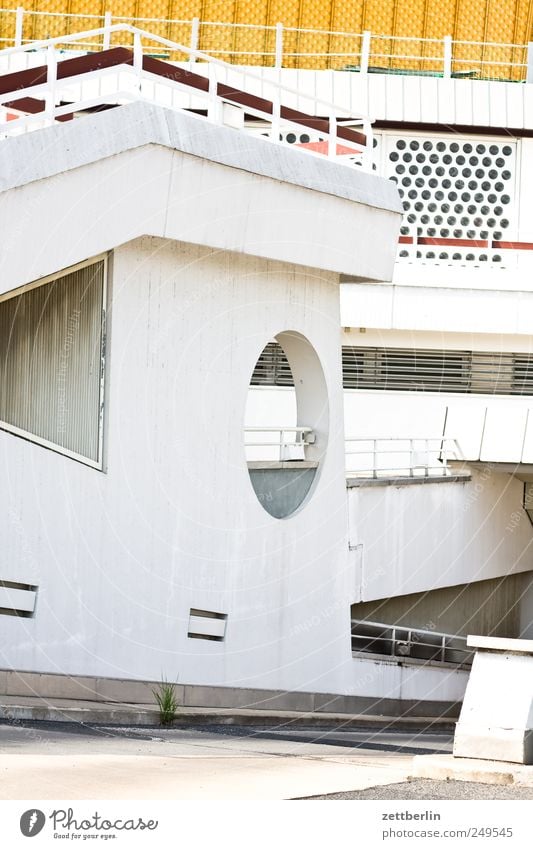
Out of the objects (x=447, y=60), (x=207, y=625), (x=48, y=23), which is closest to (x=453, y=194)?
(x=447, y=60)

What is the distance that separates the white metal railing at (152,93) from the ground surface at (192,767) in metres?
4.91

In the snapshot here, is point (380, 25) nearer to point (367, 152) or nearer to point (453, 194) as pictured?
point (453, 194)

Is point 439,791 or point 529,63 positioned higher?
point 529,63

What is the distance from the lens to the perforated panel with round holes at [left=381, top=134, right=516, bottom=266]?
21547 millimetres

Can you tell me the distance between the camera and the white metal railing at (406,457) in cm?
1731

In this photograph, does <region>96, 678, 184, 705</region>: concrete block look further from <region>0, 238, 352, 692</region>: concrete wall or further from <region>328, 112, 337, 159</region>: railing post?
<region>328, 112, 337, 159</region>: railing post

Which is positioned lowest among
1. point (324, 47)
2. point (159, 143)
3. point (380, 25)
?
point (159, 143)

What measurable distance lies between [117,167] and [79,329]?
156 centimetres

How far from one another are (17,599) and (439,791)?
14.8 feet

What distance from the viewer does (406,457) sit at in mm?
21609

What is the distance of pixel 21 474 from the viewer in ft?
37.6

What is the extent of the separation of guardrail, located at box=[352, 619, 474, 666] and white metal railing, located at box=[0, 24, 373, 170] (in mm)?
5453

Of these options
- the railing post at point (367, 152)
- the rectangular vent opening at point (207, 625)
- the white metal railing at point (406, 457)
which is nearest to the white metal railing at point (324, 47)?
the white metal railing at point (406, 457)

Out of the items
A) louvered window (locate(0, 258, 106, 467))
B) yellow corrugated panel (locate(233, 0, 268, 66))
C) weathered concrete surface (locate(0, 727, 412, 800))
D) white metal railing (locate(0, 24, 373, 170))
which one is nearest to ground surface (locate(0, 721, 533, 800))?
weathered concrete surface (locate(0, 727, 412, 800))
